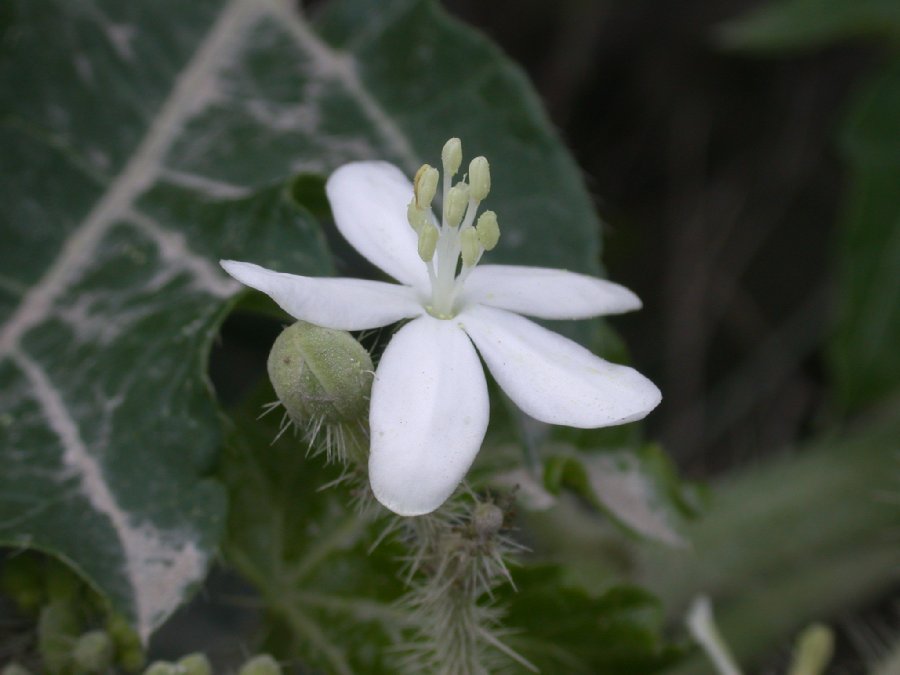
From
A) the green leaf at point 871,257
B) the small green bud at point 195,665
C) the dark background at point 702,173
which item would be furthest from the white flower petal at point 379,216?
the dark background at point 702,173

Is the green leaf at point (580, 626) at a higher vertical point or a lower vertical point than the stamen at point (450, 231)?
lower

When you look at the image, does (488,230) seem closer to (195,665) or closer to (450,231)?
(450,231)

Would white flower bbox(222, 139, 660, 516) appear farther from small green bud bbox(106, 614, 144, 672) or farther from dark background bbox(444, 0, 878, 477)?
dark background bbox(444, 0, 878, 477)

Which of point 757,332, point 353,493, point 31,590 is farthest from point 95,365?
point 757,332

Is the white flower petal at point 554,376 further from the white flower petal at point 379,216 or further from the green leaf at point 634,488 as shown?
the green leaf at point 634,488

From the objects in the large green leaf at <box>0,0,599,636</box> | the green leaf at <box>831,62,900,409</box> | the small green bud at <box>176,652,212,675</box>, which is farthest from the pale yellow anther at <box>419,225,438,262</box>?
the green leaf at <box>831,62,900,409</box>

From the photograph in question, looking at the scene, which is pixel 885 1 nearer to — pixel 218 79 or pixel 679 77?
pixel 679 77
